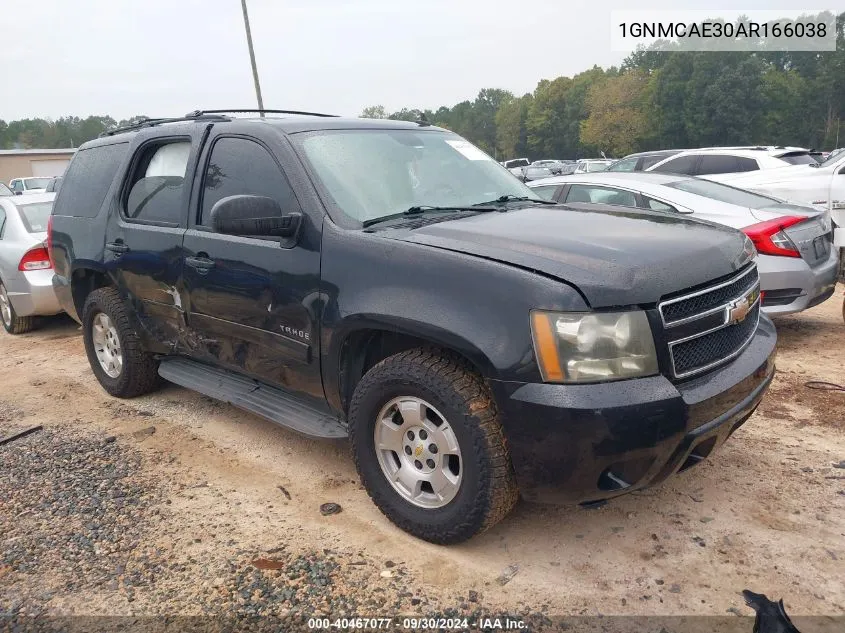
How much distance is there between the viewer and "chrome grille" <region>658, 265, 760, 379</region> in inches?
99.9

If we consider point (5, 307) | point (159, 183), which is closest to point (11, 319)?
point (5, 307)

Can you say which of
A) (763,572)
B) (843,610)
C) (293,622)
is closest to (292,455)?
(293,622)

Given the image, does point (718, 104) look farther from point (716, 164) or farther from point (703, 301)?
point (703, 301)

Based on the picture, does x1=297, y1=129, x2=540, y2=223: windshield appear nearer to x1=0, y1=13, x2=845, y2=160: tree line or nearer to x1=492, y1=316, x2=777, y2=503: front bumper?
x1=492, y1=316, x2=777, y2=503: front bumper

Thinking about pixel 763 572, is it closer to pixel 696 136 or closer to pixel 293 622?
pixel 293 622

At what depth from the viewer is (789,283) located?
5.28 meters

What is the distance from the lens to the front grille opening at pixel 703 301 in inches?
99.8

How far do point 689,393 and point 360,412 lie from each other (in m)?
1.39

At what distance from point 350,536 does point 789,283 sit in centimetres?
417

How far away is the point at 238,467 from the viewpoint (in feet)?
12.5

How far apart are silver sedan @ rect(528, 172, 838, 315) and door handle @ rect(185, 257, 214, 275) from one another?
276 centimetres

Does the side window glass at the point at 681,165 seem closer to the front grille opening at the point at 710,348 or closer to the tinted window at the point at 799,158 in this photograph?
the tinted window at the point at 799,158

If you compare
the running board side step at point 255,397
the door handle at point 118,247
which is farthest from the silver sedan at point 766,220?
the door handle at point 118,247

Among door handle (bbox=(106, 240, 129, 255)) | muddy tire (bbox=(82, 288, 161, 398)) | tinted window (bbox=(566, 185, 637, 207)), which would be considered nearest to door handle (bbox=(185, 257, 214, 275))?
door handle (bbox=(106, 240, 129, 255))
